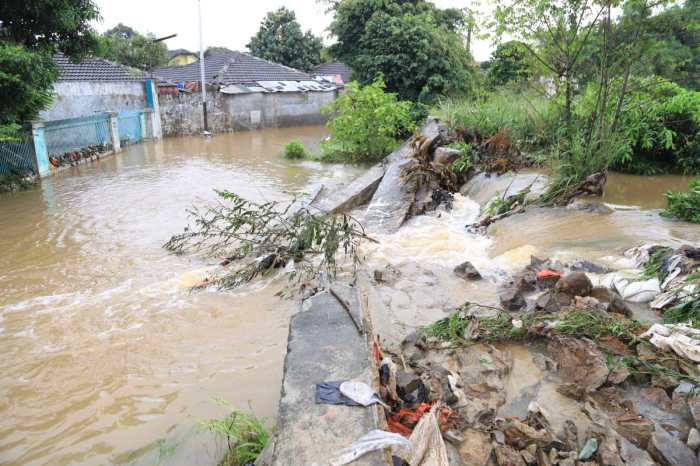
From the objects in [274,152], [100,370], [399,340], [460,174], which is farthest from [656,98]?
[274,152]

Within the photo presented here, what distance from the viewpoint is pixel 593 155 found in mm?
7578

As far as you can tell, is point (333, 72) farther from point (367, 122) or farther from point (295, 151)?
point (367, 122)

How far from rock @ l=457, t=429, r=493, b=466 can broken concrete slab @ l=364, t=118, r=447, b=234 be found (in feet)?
17.1

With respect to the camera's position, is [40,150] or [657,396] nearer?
[657,396]

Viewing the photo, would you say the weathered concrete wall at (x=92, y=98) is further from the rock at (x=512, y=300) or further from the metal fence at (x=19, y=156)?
the rock at (x=512, y=300)

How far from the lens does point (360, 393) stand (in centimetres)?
282

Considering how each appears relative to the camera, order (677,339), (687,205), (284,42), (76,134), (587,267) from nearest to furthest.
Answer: (677,339) < (587,267) < (687,205) < (76,134) < (284,42)

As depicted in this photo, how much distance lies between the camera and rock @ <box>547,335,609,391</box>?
10.2ft

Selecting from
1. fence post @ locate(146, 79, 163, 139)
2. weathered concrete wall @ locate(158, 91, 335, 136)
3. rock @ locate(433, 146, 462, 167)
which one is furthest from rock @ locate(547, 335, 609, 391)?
weathered concrete wall @ locate(158, 91, 335, 136)

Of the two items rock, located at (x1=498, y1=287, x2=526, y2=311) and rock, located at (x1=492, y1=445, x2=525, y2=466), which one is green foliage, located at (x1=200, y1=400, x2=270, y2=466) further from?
rock, located at (x1=498, y1=287, x2=526, y2=311)

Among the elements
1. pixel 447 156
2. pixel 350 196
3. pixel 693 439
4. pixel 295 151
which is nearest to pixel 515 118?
pixel 447 156

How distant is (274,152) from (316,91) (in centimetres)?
1143

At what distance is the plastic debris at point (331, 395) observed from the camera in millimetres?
2787

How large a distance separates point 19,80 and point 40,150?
11.3ft
